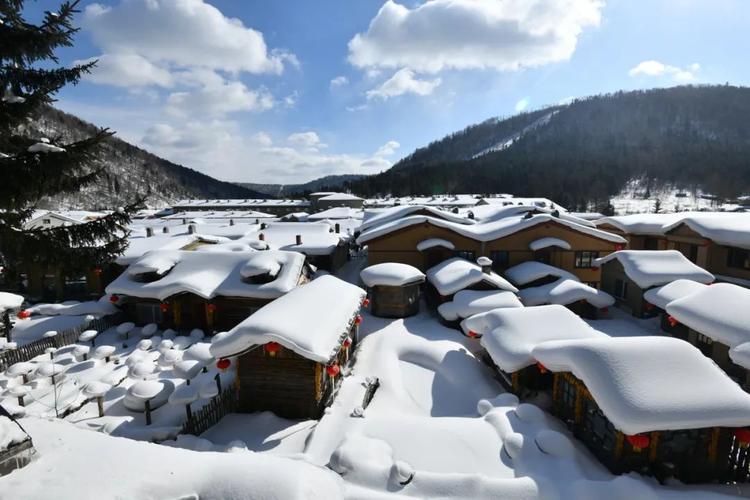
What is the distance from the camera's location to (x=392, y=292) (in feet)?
70.8

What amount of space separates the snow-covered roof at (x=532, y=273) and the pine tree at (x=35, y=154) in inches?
860

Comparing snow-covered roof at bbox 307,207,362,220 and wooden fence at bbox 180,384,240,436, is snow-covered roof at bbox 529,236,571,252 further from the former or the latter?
snow-covered roof at bbox 307,207,362,220

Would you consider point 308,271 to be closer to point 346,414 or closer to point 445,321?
point 445,321

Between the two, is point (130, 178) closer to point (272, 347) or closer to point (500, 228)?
point (500, 228)

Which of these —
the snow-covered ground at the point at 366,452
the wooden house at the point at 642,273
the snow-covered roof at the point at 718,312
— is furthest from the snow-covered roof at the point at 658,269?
the snow-covered ground at the point at 366,452

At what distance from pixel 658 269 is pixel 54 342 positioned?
33666mm

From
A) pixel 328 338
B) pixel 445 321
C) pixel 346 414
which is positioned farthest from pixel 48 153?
pixel 445 321

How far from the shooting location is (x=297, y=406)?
12.6 m

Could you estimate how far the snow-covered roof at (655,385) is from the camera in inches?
336

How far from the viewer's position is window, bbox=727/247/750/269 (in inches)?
894

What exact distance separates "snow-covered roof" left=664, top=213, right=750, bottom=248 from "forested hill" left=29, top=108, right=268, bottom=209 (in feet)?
399

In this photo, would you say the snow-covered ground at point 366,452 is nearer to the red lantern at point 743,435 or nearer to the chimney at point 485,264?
the red lantern at point 743,435

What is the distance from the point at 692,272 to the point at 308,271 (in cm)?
2322

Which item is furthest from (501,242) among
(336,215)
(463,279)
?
(336,215)
